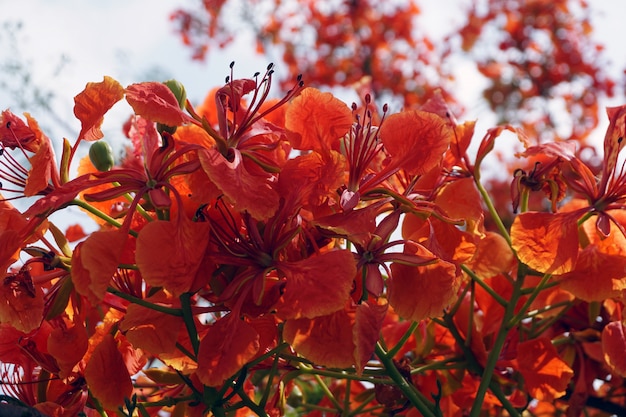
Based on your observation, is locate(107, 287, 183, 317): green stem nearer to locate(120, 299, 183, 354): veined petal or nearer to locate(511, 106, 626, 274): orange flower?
locate(120, 299, 183, 354): veined petal

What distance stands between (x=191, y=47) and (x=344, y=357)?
221 inches

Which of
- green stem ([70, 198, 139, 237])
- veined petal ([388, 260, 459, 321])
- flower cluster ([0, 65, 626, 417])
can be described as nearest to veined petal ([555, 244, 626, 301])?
flower cluster ([0, 65, 626, 417])

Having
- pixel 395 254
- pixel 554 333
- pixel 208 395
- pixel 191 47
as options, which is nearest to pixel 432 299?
pixel 395 254

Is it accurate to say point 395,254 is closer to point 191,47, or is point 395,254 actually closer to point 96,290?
point 96,290

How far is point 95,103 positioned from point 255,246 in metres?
0.29

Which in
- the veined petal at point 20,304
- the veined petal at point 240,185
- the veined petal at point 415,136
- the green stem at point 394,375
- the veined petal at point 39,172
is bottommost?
the green stem at point 394,375

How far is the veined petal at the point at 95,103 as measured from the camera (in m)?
1.04

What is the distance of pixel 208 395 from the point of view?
3.37ft

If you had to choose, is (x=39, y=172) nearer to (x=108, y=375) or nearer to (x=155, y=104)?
(x=155, y=104)

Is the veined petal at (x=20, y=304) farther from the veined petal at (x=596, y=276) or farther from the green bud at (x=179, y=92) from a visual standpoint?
the veined petal at (x=596, y=276)

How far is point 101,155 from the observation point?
1.14 meters

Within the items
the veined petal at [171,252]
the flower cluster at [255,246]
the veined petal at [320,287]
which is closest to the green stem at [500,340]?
the flower cluster at [255,246]

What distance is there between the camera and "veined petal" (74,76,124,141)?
3.43 feet

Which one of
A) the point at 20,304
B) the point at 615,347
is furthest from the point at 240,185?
the point at 615,347
